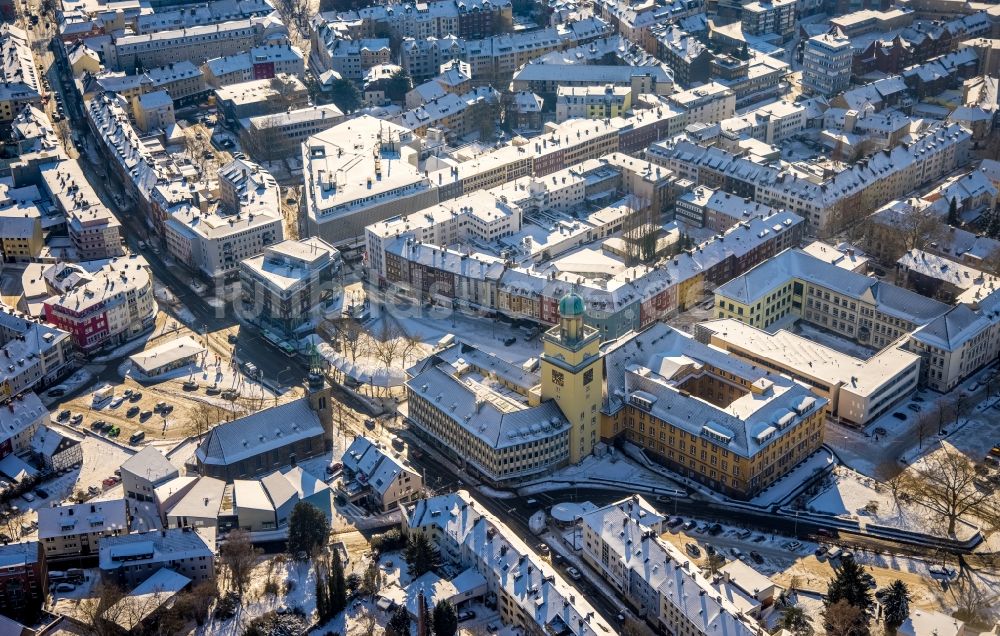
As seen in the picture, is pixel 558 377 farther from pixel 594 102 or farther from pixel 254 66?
pixel 254 66

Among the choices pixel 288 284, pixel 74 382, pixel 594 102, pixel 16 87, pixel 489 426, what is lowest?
pixel 74 382

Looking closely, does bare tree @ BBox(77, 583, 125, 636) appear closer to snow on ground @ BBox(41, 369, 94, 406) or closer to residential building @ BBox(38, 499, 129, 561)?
residential building @ BBox(38, 499, 129, 561)

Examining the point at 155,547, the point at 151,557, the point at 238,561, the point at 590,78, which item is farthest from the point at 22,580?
the point at 590,78

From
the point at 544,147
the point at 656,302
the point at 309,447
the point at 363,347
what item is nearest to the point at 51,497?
the point at 309,447

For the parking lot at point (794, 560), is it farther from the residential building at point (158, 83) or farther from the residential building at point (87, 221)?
the residential building at point (158, 83)

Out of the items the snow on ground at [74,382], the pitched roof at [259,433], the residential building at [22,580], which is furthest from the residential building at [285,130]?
the residential building at [22,580]

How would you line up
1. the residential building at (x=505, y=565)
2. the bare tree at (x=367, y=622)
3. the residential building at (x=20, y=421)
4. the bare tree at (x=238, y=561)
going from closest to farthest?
the residential building at (x=505, y=565)
the bare tree at (x=367, y=622)
the bare tree at (x=238, y=561)
the residential building at (x=20, y=421)
